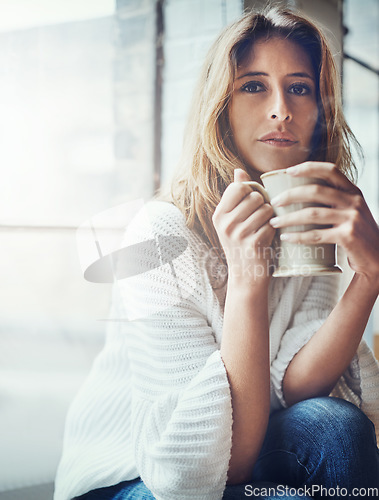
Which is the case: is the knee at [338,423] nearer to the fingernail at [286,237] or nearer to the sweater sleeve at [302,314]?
the sweater sleeve at [302,314]

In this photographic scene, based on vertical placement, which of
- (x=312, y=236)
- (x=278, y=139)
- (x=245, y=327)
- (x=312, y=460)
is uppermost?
(x=278, y=139)

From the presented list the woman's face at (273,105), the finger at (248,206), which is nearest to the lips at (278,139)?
the woman's face at (273,105)

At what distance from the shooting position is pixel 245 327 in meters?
0.52

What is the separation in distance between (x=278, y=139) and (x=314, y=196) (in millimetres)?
108

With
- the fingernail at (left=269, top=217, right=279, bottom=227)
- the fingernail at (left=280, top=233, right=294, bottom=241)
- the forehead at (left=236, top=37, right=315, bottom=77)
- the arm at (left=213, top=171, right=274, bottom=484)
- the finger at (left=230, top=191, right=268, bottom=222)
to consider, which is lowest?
the arm at (left=213, top=171, right=274, bottom=484)

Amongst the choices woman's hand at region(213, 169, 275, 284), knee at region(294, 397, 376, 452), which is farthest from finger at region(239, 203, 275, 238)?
knee at region(294, 397, 376, 452)

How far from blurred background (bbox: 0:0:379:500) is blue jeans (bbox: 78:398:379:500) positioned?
0.44 feet

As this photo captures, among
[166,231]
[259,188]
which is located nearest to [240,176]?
[259,188]

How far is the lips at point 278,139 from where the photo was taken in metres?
0.57

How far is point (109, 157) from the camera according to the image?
63 cm

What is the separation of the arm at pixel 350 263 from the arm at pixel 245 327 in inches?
1.6

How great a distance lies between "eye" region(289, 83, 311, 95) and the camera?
0.57m

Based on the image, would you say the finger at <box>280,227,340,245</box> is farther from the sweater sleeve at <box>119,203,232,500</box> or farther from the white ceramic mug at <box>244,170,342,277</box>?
the sweater sleeve at <box>119,203,232,500</box>

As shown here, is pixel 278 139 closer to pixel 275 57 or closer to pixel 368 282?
pixel 275 57
